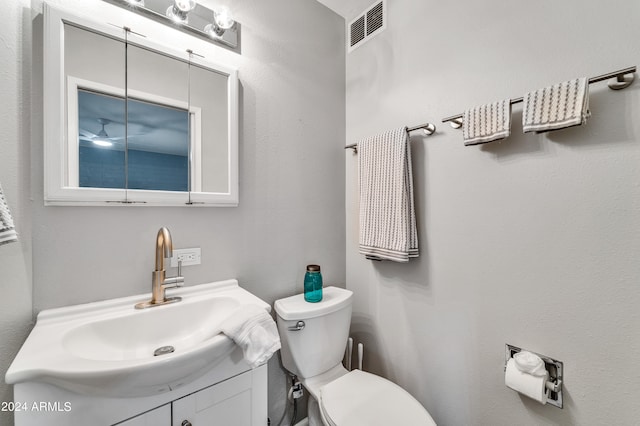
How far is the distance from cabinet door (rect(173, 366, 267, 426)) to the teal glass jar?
436mm

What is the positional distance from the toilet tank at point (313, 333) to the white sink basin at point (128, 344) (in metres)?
0.26

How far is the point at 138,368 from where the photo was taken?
2.02 ft

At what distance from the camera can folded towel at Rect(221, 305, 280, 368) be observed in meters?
0.78

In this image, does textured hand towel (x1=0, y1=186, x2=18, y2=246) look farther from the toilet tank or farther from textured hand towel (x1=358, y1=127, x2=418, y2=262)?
textured hand towel (x1=358, y1=127, x2=418, y2=262)

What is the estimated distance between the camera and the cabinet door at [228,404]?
796 millimetres

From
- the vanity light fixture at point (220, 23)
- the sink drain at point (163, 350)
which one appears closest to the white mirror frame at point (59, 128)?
the vanity light fixture at point (220, 23)

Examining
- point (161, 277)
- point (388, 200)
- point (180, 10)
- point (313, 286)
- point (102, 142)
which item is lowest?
point (313, 286)

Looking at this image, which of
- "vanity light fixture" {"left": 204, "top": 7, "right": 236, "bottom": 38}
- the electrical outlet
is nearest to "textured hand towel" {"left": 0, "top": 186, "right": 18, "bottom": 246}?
the electrical outlet

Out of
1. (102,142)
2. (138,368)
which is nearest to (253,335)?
(138,368)

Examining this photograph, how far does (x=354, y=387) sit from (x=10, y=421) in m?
1.18

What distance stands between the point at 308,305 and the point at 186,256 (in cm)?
60

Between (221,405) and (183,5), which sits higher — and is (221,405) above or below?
below

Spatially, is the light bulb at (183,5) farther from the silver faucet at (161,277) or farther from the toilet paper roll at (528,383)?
the toilet paper roll at (528,383)

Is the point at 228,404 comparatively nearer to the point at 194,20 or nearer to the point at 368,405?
the point at 368,405
